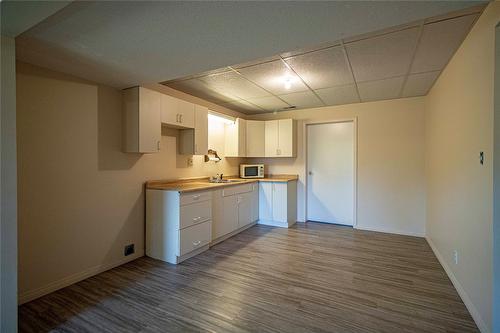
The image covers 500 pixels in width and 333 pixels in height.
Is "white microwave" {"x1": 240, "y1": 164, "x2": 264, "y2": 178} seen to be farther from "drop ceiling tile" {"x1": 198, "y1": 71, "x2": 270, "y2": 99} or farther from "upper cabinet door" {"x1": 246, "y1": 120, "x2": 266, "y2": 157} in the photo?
"drop ceiling tile" {"x1": 198, "y1": 71, "x2": 270, "y2": 99}

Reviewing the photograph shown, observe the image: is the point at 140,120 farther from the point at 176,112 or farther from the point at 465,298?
the point at 465,298

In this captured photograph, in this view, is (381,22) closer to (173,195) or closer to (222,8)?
(222,8)

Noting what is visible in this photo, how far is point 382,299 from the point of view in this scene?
6.75 feet

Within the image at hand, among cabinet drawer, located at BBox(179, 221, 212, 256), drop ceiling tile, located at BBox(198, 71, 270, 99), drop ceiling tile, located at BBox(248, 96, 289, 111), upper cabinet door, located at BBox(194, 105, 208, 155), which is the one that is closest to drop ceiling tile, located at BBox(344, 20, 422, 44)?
drop ceiling tile, located at BBox(198, 71, 270, 99)

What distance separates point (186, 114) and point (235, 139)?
1.45 m

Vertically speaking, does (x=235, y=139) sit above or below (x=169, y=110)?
below

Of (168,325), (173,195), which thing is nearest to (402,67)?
(173,195)

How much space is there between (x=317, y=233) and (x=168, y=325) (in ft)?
9.37

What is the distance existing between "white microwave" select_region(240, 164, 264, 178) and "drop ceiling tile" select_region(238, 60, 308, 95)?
1.71m

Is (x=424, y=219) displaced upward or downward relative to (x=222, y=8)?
downward

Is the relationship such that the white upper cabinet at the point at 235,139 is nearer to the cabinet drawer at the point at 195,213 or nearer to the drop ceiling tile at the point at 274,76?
the drop ceiling tile at the point at 274,76

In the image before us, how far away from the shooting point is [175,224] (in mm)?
2771

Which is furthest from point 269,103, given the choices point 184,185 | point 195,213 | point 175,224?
point 175,224

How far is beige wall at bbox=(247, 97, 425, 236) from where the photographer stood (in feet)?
12.5
